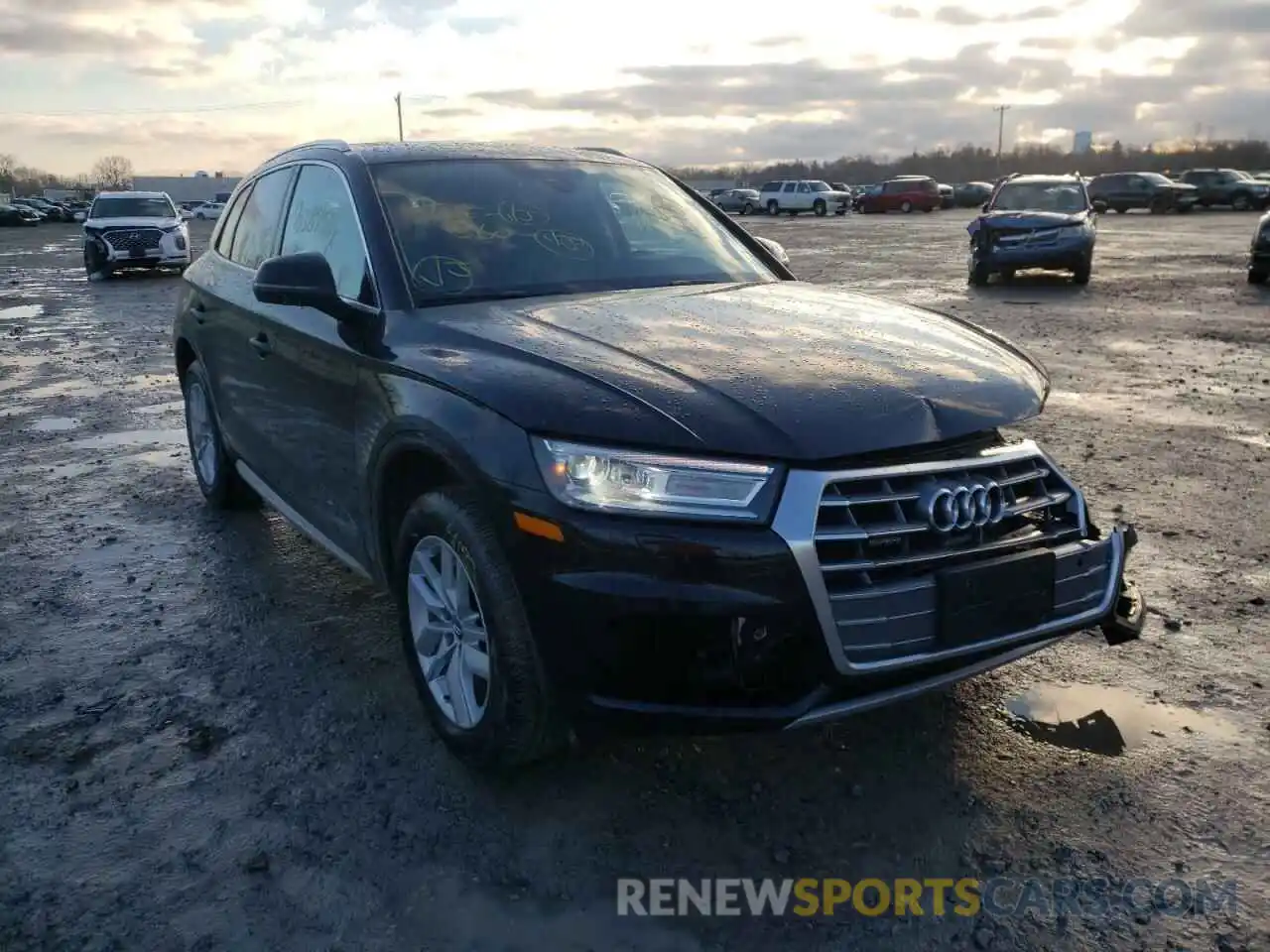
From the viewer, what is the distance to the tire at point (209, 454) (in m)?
5.48

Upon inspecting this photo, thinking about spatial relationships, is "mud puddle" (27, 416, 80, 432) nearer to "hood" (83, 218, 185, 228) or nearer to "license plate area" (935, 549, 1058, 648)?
"license plate area" (935, 549, 1058, 648)

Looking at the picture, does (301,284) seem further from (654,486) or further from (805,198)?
(805,198)

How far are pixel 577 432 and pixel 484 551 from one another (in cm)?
41

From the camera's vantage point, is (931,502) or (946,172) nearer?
(931,502)

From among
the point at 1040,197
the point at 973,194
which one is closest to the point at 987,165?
the point at 973,194

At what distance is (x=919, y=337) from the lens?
3.35 m

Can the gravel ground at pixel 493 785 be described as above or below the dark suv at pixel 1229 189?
below

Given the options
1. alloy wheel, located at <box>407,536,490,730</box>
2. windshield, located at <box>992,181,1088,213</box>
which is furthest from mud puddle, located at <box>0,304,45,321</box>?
windshield, located at <box>992,181,1088,213</box>

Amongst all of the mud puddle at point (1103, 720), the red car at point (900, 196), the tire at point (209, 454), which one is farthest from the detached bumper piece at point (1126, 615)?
the red car at point (900, 196)

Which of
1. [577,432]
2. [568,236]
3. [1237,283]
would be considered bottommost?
[1237,283]

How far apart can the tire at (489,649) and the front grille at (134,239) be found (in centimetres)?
2132

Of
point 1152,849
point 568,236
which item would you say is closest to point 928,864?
point 1152,849

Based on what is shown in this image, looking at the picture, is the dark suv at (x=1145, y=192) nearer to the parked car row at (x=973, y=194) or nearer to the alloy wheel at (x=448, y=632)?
the parked car row at (x=973, y=194)

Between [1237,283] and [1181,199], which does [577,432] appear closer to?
[1237,283]
